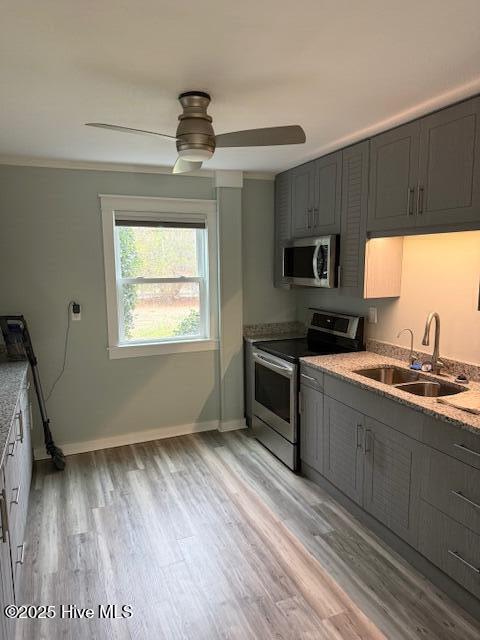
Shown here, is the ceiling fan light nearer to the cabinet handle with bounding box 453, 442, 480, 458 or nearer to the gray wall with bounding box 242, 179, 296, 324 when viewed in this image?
the cabinet handle with bounding box 453, 442, 480, 458

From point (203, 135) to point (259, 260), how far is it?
2141mm

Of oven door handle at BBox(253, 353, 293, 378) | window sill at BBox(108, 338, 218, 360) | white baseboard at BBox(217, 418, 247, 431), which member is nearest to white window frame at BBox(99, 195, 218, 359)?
window sill at BBox(108, 338, 218, 360)

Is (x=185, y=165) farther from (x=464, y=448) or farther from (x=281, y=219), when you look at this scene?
(x=464, y=448)

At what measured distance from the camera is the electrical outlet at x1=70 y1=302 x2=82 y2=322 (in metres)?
3.40

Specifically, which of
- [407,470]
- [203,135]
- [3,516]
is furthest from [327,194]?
[3,516]

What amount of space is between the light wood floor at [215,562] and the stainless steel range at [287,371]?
0.27m

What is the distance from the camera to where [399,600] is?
197 centimetres

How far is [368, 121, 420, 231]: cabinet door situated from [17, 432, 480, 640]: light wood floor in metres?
1.86

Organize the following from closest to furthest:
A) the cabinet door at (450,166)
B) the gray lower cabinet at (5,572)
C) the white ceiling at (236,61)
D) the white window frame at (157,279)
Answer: the white ceiling at (236,61) → the gray lower cabinet at (5,572) → the cabinet door at (450,166) → the white window frame at (157,279)

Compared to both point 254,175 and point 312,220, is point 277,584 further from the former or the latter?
point 254,175

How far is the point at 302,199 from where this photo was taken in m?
3.47

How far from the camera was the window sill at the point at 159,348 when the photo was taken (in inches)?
142

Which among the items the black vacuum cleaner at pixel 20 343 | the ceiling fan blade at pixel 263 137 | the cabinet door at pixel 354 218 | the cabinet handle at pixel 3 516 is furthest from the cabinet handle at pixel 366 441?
the black vacuum cleaner at pixel 20 343

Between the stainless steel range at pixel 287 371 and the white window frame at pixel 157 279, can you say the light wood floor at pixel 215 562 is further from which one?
the white window frame at pixel 157 279
